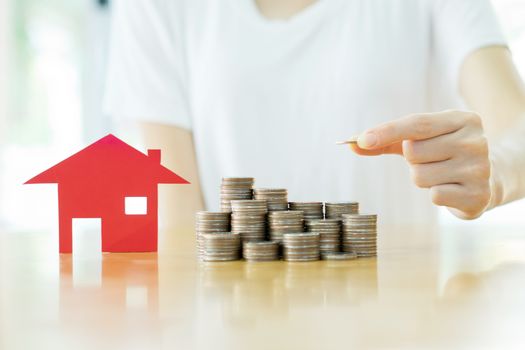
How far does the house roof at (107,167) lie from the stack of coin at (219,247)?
0.50 feet

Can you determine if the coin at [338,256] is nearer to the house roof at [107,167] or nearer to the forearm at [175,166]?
the house roof at [107,167]

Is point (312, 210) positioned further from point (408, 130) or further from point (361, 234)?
point (408, 130)

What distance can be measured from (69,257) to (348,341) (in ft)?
2.58

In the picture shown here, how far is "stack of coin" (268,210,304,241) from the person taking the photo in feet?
4.11

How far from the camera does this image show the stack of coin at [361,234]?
1.26 meters

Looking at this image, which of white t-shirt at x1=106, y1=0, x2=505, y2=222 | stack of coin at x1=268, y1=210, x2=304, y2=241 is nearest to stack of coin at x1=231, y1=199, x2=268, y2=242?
stack of coin at x1=268, y1=210, x2=304, y2=241

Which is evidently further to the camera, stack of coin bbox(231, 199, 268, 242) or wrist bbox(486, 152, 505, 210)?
wrist bbox(486, 152, 505, 210)

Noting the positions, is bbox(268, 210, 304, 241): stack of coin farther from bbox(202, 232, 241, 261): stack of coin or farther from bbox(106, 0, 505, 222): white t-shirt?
bbox(106, 0, 505, 222): white t-shirt

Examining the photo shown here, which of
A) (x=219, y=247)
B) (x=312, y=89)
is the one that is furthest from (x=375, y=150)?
(x=312, y=89)

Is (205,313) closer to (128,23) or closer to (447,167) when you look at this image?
(447,167)

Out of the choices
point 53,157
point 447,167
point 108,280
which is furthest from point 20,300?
point 53,157

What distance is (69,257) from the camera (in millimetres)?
1325

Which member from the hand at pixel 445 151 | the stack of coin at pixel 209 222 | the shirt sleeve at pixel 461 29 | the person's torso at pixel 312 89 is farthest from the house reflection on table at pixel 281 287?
the shirt sleeve at pixel 461 29

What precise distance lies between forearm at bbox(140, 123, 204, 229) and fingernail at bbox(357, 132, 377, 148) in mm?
973
